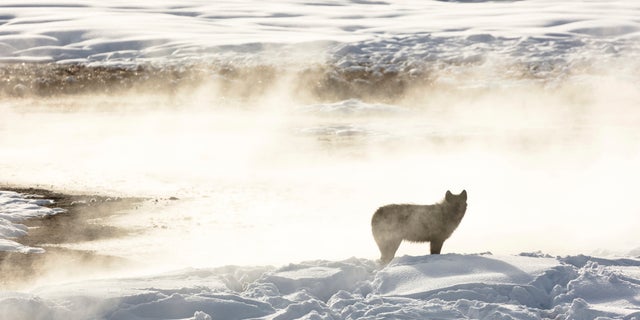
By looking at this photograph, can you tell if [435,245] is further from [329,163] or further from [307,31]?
[307,31]

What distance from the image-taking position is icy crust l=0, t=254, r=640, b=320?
805cm

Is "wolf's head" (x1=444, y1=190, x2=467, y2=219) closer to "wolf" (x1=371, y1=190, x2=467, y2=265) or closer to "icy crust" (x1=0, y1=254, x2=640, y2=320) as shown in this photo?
"wolf" (x1=371, y1=190, x2=467, y2=265)

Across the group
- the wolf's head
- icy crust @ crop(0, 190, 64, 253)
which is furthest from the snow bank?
the wolf's head

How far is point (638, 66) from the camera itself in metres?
36.4

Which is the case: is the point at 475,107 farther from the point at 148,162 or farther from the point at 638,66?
the point at 148,162

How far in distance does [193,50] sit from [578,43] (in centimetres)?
1931

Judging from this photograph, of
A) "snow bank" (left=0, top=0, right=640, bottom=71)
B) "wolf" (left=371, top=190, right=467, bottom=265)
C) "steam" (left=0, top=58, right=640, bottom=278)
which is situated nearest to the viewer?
"wolf" (left=371, top=190, right=467, bottom=265)

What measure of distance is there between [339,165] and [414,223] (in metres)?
9.68

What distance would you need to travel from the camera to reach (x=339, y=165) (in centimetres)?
1973

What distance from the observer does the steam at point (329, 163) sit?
13.1 meters

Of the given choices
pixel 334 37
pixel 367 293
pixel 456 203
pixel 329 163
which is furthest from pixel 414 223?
pixel 334 37

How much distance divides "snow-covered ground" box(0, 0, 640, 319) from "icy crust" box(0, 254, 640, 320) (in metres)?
0.02

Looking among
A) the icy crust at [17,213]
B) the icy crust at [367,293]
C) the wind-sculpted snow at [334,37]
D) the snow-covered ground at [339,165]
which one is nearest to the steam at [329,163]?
the snow-covered ground at [339,165]

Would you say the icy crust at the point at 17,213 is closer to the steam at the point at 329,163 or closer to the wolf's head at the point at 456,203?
the steam at the point at 329,163
